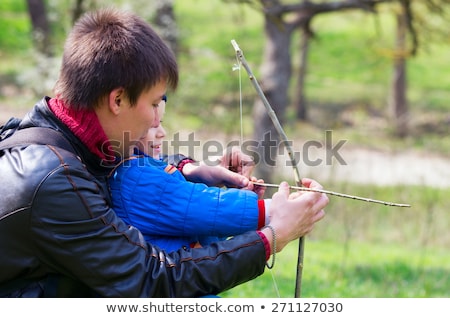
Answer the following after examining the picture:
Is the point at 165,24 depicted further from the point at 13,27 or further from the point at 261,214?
the point at 13,27

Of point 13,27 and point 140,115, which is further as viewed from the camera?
point 13,27

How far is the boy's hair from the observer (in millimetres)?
2393

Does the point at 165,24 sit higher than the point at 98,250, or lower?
higher

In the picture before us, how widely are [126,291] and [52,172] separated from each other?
46 centimetres

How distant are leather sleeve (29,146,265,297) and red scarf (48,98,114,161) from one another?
137 millimetres

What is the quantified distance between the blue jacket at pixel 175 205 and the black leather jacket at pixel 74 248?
0.13 meters

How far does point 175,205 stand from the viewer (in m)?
2.45

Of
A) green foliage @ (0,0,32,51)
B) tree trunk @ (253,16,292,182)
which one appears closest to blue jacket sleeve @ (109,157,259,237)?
tree trunk @ (253,16,292,182)

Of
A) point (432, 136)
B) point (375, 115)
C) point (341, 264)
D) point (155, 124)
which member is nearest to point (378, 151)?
point (432, 136)

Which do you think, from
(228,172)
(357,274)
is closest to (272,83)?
(357,274)

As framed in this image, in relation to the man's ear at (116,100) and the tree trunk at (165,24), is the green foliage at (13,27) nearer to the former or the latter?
the tree trunk at (165,24)

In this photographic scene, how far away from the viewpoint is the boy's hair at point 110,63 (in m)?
2.39

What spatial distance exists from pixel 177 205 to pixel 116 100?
0.44 m

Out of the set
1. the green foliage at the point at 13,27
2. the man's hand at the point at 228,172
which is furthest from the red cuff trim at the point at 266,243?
the green foliage at the point at 13,27
